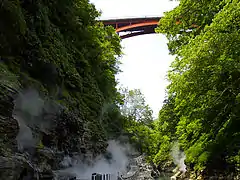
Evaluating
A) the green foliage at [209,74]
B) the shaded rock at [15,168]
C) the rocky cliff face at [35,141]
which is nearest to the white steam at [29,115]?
the rocky cliff face at [35,141]

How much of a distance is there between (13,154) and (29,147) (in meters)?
1.49

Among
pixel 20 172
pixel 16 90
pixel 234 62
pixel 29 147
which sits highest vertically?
pixel 234 62

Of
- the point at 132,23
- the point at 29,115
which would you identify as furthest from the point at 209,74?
A: the point at 132,23

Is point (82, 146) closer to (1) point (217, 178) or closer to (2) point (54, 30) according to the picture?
(2) point (54, 30)

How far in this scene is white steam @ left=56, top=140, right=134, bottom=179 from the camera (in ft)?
32.8

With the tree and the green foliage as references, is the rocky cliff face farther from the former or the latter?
the tree

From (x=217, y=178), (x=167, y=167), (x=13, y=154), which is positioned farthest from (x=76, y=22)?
(x=167, y=167)

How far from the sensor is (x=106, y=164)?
16.6m

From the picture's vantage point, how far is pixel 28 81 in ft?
22.2

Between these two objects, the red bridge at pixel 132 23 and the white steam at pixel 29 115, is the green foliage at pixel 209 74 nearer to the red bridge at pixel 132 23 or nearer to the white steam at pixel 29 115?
the white steam at pixel 29 115

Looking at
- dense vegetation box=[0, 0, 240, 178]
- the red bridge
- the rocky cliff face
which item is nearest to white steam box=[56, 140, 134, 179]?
the rocky cliff face

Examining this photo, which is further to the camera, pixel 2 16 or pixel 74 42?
pixel 74 42

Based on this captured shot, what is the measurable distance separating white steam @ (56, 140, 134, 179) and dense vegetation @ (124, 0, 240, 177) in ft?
15.8

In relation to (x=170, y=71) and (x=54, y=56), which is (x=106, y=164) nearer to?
(x=170, y=71)
